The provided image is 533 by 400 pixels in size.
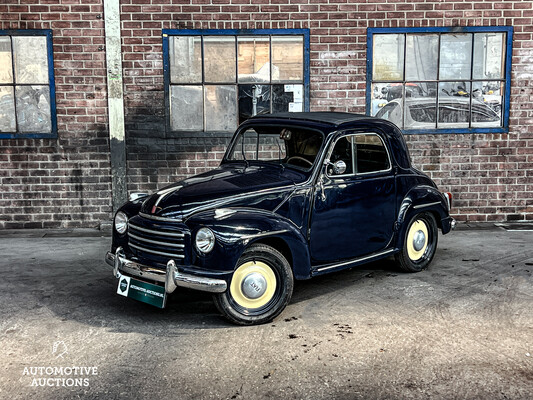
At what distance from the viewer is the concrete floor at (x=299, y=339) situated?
395 centimetres

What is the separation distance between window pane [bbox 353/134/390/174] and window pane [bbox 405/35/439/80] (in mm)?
3361

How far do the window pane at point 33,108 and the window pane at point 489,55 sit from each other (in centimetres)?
639

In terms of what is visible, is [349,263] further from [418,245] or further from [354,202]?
[418,245]

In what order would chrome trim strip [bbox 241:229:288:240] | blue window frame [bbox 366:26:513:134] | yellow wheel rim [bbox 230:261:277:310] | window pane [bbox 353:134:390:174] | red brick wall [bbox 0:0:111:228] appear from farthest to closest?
blue window frame [bbox 366:26:513:134]
red brick wall [bbox 0:0:111:228]
window pane [bbox 353:134:390:174]
yellow wheel rim [bbox 230:261:277:310]
chrome trim strip [bbox 241:229:288:240]

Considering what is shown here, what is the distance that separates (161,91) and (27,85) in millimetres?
1949

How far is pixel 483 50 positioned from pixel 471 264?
12.4 ft

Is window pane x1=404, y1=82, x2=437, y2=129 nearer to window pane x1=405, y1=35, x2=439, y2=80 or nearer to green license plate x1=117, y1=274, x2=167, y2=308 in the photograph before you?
window pane x1=405, y1=35, x2=439, y2=80

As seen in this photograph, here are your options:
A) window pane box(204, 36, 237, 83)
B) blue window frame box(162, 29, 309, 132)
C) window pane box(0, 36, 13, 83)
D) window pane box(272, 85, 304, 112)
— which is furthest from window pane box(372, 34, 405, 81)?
window pane box(0, 36, 13, 83)

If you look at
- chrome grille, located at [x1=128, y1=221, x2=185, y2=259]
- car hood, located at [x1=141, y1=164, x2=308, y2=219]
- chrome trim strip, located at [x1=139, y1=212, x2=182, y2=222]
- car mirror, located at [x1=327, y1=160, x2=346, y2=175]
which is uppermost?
car mirror, located at [x1=327, y1=160, x2=346, y2=175]

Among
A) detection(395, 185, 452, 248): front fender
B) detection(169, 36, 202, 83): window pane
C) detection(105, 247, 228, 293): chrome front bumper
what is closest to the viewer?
detection(105, 247, 228, 293): chrome front bumper

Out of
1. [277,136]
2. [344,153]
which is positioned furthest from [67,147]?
[344,153]

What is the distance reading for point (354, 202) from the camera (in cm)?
577

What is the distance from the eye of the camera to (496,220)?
934 cm

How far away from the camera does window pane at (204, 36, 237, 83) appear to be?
8.92 m
